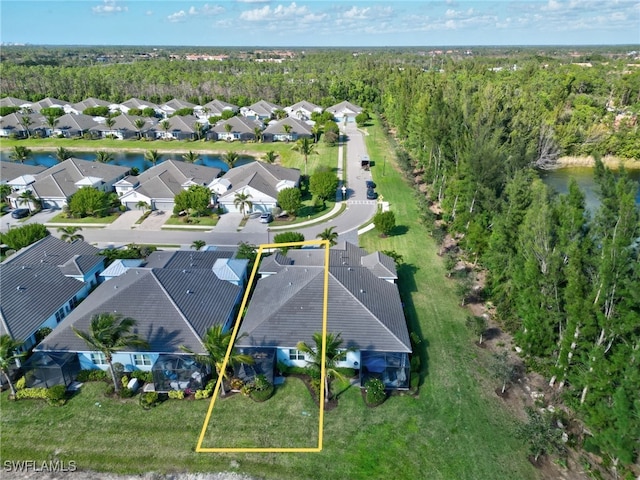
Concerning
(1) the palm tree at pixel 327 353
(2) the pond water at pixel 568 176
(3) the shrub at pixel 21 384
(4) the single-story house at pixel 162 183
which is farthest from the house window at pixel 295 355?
(2) the pond water at pixel 568 176

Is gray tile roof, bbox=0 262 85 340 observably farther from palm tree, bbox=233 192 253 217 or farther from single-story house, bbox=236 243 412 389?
palm tree, bbox=233 192 253 217

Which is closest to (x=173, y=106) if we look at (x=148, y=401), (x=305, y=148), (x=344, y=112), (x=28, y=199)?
(x=344, y=112)

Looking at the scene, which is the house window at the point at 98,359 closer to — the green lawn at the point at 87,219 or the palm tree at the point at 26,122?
the green lawn at the point at 87,219

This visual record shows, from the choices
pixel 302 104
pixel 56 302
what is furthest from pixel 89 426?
pixel 302 104

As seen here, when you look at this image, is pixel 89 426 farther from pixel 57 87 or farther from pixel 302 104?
pixel 57 87

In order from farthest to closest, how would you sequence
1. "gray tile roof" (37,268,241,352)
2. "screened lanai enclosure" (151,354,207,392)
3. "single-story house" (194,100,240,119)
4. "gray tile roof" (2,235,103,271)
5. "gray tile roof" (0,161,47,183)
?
"single-story house" (194,100,240,119) < "gray tile roof" (0,161,47,183) < "gray tile roof" (2,235,103,271) < "gray tile roof" (37,268,241,352) < "screened lanai enclosure" (151,354,207,392)

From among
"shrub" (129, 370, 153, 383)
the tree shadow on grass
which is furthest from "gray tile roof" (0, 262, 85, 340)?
the tree shadow on grass

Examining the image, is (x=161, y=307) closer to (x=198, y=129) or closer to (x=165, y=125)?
(x=198, y=129)
